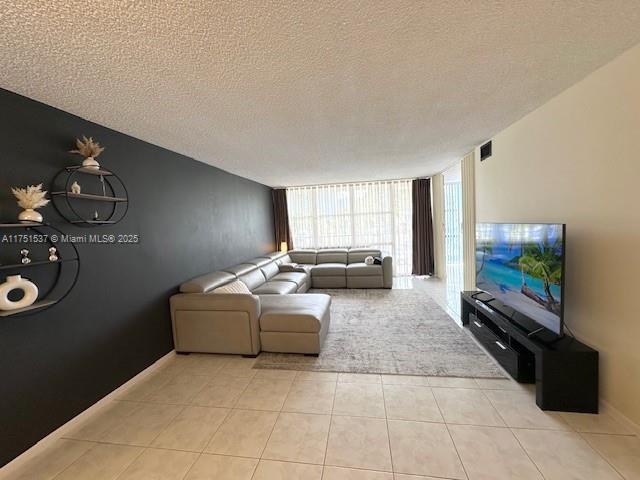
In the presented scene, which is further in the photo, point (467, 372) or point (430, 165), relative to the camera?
point (430, 165)

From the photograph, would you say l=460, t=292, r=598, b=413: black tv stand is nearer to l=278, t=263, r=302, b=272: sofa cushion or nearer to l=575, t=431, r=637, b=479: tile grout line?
l=575, t=431, r=637, b=479: tile grout line

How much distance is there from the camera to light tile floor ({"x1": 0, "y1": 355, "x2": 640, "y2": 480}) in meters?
1.47

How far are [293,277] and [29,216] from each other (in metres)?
3.53

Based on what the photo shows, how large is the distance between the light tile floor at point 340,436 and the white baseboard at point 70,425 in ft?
0.14

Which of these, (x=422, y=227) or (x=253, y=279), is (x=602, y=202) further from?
(x=422, y=227)

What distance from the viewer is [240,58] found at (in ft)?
4.73

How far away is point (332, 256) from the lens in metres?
6.02

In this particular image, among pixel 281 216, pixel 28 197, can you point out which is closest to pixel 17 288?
pixel 28 197

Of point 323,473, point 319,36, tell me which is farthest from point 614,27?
point 323,473

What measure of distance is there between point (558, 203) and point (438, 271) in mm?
4018

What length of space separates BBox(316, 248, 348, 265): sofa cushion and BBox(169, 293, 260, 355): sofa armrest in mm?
3291

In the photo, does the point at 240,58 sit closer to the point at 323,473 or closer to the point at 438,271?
the point at 323,473

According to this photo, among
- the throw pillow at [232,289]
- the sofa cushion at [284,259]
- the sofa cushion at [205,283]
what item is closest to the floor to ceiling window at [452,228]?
the sofa cushion at [284,259]

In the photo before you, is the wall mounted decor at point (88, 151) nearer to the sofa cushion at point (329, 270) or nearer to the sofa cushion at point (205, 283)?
the sofa cushion at point (205, 283)
